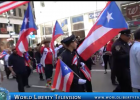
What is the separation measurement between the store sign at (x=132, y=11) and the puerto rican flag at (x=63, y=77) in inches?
528

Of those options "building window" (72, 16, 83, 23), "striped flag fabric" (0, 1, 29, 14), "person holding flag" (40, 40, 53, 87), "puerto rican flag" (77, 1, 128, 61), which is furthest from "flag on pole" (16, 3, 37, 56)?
"building window" (72, 16, 83, 23)

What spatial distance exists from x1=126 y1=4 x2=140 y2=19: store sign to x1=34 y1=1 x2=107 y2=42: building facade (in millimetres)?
2807

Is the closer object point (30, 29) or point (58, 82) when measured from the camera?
point (58, 82)

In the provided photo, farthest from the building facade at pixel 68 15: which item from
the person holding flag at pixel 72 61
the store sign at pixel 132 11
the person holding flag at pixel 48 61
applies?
the person holding flag at pixel 72 61

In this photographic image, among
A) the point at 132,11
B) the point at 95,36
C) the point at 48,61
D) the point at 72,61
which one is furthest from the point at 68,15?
the point at 72,61

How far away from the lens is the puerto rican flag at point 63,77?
324 centimetres

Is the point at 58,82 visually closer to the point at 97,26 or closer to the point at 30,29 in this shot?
the point at 97,26

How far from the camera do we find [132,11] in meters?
15.4

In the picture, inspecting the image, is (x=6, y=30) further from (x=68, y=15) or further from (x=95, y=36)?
(x=68, y=15)

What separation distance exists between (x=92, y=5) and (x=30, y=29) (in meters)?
13.9

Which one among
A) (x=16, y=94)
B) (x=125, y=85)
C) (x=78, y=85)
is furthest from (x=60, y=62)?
(x=125, y=85)

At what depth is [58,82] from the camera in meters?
3.38

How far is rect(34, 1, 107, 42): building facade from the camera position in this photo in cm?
1920

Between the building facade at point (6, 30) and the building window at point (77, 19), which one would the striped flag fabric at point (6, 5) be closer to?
the building facade at point (6, 30)
